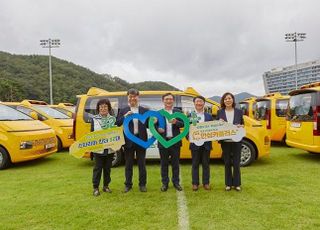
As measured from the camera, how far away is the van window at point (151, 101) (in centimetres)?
813

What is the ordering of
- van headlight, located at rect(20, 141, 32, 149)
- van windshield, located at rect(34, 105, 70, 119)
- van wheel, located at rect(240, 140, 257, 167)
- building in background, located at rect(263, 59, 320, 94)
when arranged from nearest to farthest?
van wheel, located at rect(240, 140, 257, 167) → van headlight, located at rect(20, 141, 32, 149) → van windshield, located at rect(34, 105, 70, 119) → building in background, located at rect(263, 59, 320, 94)

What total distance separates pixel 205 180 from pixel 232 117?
1.13 meters

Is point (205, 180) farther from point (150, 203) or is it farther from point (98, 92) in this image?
point (98, 92)

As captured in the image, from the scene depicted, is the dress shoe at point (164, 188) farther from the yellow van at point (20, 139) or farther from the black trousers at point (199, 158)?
the yellow van at point (20, 139)

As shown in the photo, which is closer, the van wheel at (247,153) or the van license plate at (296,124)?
the van wheel at (247,153)

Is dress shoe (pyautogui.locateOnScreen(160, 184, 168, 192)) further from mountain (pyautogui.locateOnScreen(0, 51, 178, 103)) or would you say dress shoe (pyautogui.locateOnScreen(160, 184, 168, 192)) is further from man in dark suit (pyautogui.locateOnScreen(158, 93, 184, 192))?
mountain (pyautogui.locateOnScreen(0, 51, 178, 103))

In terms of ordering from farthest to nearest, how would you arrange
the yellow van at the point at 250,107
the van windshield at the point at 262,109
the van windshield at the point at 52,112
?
the yellow van at the point at 250,107 < the van windshield at the point at 262,109 < the van windshield at the point at 52,112

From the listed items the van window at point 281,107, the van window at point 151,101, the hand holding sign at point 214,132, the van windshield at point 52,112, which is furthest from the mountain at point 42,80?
the hand holding sign at point 214,132

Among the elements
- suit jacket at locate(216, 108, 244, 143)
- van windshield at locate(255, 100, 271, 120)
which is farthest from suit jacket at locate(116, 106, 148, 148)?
van windshield at locate(255, 100, 271, 120)

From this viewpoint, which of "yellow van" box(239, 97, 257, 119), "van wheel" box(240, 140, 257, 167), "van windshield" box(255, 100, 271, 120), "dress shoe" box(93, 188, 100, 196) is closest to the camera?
"dress shoe" box(93, 188, 100, 196)

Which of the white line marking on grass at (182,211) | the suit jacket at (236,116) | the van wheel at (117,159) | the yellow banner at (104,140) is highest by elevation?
the suit jacket at (236,116)

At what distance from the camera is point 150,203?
5062 mm

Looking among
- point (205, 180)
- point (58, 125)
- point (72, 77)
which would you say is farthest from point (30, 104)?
point (72, 77)

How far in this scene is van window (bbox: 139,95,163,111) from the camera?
8.13 metres
